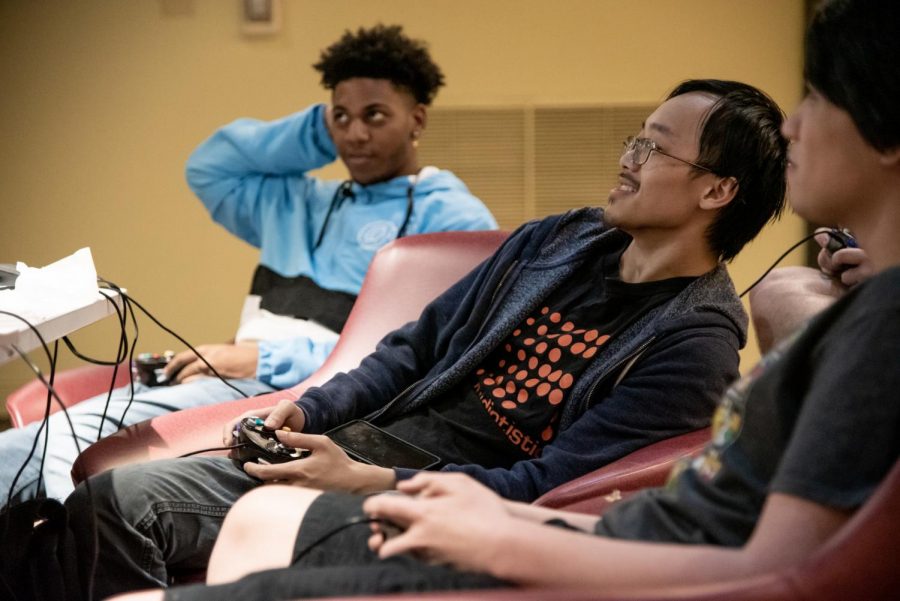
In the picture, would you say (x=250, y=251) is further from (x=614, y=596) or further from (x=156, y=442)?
(x=614, y=596)

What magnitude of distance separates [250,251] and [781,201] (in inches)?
108

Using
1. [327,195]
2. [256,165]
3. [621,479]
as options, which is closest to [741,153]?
[621,479]

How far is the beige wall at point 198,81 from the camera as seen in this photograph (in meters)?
4.02

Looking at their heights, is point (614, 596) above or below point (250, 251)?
above

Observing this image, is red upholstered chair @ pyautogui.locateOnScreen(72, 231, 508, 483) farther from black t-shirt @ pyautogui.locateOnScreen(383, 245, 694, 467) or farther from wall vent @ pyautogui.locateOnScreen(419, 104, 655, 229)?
wall vent @ pyautogui.locateOnScreen(419, 104, 655, 229)

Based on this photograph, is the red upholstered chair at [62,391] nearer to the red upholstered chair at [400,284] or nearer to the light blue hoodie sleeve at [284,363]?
Answer: the light blue hoodie sleeve at [284,363]

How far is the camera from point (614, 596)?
0.83 meters

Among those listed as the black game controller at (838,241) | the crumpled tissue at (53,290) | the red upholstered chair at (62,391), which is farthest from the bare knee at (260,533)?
the red upholstered chair at (62,391)

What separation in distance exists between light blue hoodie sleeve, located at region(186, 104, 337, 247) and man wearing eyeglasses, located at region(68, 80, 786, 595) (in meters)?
1.14

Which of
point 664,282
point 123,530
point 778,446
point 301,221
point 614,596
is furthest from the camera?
point 301,221

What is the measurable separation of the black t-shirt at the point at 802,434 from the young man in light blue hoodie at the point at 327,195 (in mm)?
1547

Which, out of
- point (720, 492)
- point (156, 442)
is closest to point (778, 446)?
point (720, 492)

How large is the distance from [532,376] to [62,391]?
4.65 feet

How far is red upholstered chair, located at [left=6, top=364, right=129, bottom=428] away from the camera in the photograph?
2.42 m
